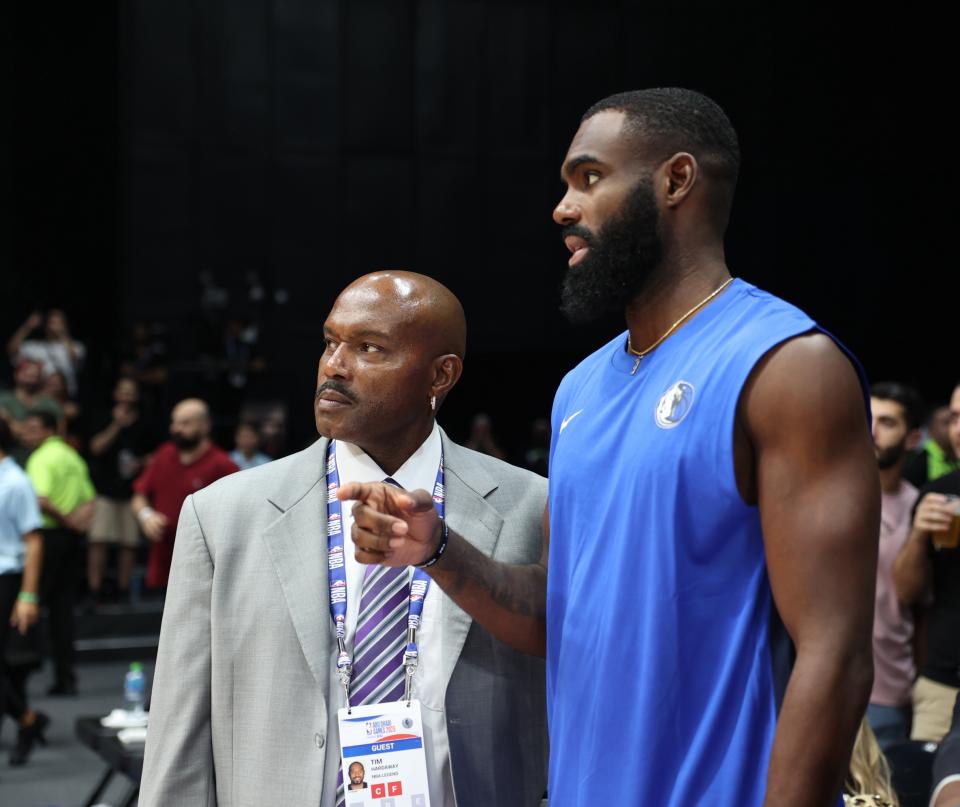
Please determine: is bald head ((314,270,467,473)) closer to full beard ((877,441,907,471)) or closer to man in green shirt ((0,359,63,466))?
full beard ((877,441,907,471))

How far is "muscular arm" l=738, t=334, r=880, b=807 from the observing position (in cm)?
163

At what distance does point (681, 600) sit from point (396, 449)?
2.82 feet

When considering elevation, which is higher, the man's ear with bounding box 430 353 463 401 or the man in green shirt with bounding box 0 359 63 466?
the man's ear with bounding box 430 353 463 401

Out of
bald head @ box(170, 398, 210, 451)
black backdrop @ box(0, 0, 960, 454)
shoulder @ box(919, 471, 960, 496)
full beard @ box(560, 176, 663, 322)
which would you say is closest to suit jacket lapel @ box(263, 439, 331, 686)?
full beard @ box(560, 176, 663, 322)

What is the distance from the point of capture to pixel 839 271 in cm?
1700

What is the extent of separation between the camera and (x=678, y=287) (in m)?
1.94

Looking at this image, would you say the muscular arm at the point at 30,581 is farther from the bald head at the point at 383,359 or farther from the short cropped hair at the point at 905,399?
the bald head at the point at 383,359

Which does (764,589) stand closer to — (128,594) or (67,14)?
(128,594)

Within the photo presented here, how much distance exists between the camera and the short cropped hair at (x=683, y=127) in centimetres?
192

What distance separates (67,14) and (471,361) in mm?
6068

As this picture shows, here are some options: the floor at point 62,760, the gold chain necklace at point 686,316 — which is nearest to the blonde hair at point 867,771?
the gold chain necklace at point 686,316

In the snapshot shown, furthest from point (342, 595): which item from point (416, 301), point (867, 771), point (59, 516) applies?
point (59, 516)

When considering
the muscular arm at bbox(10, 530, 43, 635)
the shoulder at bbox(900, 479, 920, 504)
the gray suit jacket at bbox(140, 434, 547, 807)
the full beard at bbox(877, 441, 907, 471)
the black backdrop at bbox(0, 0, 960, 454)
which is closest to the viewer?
the gray suit jacket at bbox(140, 434, 547, 807)

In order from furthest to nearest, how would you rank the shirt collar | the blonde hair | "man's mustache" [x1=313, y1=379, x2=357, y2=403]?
the blonde hair, the shirt collar, "man's mustache" [x1=313, y1=379, x2=357, y2=403]
